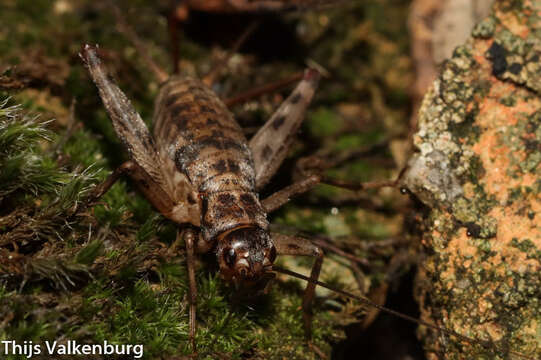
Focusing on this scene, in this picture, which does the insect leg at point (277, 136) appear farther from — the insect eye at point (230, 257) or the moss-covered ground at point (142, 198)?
the insect eye at point (230, 257)

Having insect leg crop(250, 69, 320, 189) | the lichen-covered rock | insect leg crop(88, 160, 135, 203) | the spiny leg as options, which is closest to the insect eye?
the spiny leg

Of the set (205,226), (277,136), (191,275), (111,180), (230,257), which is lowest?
(191,275)

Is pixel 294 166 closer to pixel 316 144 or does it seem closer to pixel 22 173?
pixel 316 144

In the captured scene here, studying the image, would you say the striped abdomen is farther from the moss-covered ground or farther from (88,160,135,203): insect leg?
(88,160,135,203): insect leg

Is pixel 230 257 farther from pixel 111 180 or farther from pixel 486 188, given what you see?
pixel 486 188

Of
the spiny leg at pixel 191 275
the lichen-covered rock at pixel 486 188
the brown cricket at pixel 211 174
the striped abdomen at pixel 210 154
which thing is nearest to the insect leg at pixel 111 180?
the brown cricket at pixel 211 174

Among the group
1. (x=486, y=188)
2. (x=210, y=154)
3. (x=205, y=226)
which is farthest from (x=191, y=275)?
(x=486, y=188)

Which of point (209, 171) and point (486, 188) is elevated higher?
point (209, 171)
